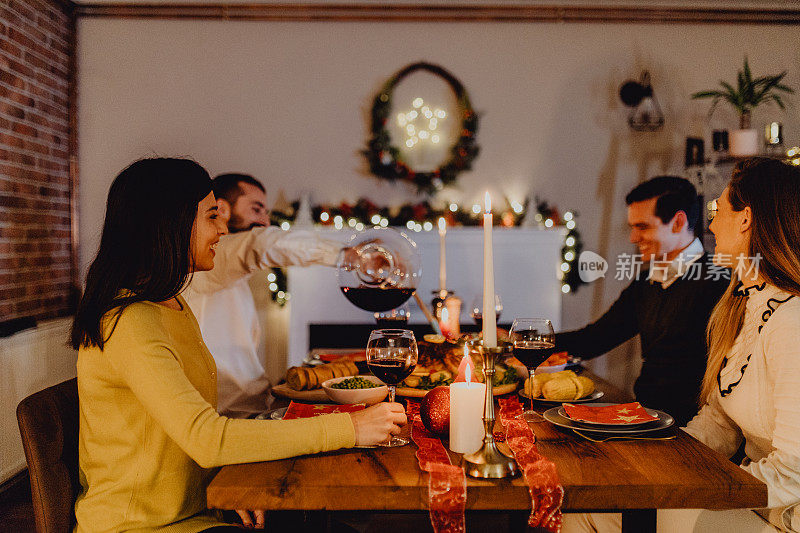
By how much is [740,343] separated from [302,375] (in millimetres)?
1139

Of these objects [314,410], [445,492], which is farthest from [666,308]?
[445,492]

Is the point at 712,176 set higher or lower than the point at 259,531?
Result: higher

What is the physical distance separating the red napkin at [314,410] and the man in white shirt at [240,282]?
0.77 metres

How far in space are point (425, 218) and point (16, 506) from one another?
8.41 feet

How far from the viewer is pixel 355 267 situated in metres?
1.69

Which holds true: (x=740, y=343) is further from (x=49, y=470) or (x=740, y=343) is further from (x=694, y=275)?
(x=49, y=470)

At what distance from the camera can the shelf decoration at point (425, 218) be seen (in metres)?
3.75

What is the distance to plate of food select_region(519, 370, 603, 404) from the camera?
1.52 metres

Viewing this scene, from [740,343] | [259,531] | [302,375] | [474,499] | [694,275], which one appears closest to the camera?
[474,499]

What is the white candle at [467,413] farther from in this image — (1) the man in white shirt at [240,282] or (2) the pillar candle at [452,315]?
(1) the man in white shirt at [240,282]

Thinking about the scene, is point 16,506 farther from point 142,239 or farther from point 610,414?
point 610,414

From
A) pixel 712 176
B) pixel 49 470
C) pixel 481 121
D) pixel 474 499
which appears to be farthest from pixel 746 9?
pixel 49 470

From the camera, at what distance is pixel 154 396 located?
1066 mm

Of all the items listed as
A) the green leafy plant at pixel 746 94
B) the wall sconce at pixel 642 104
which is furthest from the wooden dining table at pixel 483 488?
the wall sconce at pixel 642 104
